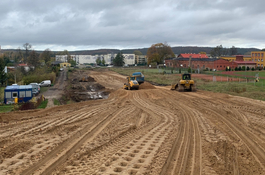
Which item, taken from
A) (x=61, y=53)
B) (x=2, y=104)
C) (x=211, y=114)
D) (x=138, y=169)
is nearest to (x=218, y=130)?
(x=211, y=114)

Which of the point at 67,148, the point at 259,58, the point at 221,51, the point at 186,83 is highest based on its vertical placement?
the point at 221,51

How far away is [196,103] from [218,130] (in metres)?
9.50

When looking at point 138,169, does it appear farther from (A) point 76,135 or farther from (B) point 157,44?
(B) point 157,44

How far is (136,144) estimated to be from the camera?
403 inches

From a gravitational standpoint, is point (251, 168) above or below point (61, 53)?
below

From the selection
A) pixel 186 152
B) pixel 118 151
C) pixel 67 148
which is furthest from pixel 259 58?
pixel 67 148

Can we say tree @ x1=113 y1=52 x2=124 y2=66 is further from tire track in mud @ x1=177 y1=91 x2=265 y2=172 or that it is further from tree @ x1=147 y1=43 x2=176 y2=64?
tire track in mud @ x1=177 y1=91 x2=265 y2=172

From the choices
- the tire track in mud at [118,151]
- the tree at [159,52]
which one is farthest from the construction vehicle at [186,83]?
the tree at [159,52]

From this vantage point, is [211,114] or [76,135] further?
[211,114]

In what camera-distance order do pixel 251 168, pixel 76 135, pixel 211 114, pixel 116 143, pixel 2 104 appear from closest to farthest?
1. pixel 251 168
2. pixel 116 143
3. pixel 76 135
4. pixel 211 114
5. pixel 2 104

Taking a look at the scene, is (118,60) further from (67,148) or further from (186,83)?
(67,148)

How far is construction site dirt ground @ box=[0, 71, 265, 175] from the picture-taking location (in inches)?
309

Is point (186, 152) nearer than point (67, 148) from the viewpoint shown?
Yes

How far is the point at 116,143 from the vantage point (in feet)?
34.2
